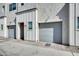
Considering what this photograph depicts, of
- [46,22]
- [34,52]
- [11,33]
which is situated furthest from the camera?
[11,33]

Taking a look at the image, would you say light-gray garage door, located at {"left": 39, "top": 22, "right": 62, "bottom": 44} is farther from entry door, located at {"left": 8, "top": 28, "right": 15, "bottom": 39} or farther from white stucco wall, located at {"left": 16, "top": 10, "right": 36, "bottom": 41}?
entry door, located at {"left": 8, "top": 28, "right": 15, "bottom": 39}

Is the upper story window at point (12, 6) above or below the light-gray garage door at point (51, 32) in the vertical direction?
above

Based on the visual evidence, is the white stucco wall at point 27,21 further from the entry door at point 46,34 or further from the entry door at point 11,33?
the entry door at point 11,33

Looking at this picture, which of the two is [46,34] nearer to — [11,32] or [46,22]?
[46,22]

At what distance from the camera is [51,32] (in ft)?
50.0

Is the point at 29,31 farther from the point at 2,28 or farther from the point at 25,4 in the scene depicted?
the point at 2,28

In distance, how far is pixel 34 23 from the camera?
1664cm

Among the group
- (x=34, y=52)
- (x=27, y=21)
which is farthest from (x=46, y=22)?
(x=34, y=52)

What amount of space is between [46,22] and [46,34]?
1.42 m

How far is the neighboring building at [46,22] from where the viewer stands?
12156 mm

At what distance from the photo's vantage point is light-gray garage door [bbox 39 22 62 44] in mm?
14539

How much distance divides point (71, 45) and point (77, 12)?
2999mm

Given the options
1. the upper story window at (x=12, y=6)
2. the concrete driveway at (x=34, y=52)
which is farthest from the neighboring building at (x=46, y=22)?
the concrete driveway at (x=34, y=52)

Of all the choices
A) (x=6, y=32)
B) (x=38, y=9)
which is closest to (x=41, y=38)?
(x=38, y=9)
